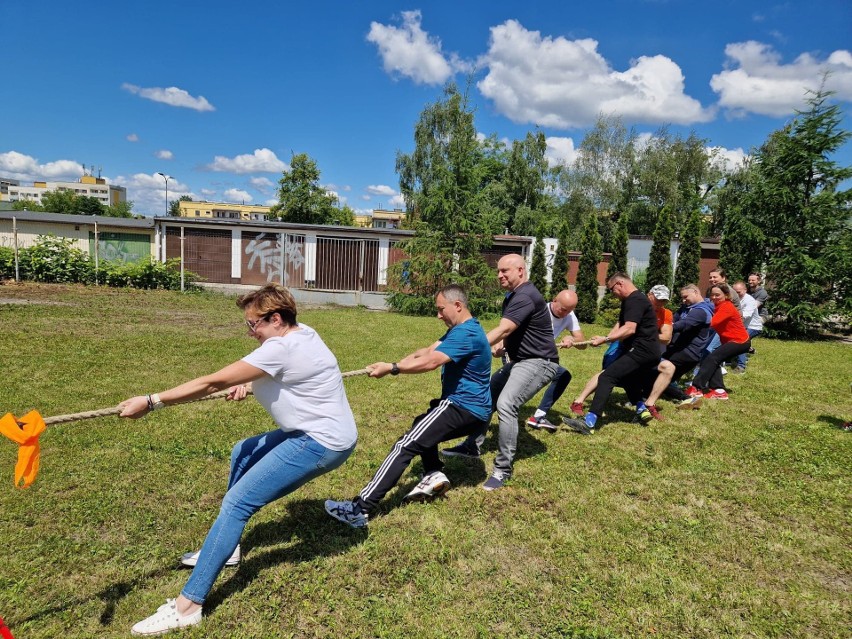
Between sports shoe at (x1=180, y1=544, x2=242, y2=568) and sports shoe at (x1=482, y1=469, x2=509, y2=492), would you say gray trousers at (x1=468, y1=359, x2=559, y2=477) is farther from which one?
sports shoe at (x1=180, y1=544, x2=242, y2=568)

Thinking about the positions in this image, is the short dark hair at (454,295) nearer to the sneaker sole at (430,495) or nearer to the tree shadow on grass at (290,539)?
the sneaker sole at (430,495)

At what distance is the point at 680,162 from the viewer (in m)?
35.2

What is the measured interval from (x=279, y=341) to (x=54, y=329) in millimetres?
9980

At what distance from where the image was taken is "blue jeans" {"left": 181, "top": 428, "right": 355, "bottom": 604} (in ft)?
8.71

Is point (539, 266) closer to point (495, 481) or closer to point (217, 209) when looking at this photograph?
point (495, 481)

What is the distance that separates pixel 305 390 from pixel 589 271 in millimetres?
17112

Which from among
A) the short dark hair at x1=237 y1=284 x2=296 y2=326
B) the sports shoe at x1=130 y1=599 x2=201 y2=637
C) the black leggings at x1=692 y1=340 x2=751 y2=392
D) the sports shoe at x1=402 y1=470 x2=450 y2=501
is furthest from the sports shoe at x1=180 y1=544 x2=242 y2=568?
the black leggings at x1=692 y1=340 x2=751 y2=392

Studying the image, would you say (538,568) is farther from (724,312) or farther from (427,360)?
(724,312)

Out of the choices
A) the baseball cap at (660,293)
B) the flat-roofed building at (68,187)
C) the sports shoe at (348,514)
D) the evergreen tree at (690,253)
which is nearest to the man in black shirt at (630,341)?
the baseball cap at (660,293)

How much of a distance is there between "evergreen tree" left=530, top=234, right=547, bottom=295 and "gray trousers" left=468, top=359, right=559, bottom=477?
15.8m

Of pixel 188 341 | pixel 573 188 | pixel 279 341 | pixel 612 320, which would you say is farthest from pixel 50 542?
pixel 573 188

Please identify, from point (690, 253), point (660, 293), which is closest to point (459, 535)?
point (660, 293)

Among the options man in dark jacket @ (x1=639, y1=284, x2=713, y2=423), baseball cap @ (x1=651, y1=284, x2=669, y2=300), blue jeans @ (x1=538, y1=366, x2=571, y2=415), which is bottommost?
blue jeans @ (x1=538, y1=366, x2=571, y2=415)

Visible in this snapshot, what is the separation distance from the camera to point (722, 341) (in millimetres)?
7711
